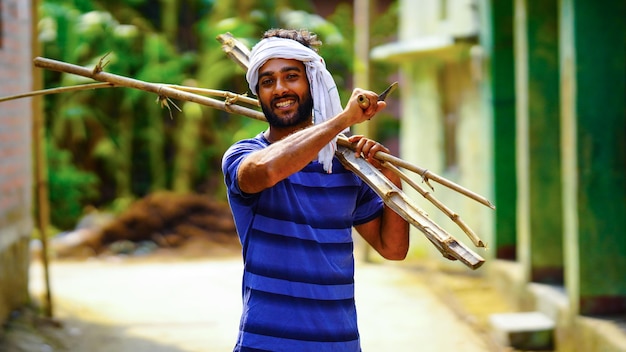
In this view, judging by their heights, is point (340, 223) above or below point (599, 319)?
above

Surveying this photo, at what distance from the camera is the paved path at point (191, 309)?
6.85 metres

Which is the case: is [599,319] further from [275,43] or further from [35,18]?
[35,18]

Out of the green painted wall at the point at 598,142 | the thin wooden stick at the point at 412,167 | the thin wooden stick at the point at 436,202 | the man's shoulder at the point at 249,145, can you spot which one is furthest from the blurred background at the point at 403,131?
the thin wooden stick at the point at 436,202

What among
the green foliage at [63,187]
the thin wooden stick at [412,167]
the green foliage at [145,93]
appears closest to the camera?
the thin wooden stick at [412,167]

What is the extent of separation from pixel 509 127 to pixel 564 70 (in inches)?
117

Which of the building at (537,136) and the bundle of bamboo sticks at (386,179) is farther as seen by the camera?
the building at (537,136)

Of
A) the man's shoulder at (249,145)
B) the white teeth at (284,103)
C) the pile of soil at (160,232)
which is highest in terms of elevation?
→ the white teeth at (284,103)

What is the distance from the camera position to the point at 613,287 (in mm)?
5953

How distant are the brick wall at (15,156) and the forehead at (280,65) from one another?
4160 millimetres

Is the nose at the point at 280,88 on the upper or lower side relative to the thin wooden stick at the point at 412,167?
upper

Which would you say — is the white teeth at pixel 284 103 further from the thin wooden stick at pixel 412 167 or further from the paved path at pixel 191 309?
the paved path at pixel 191 309

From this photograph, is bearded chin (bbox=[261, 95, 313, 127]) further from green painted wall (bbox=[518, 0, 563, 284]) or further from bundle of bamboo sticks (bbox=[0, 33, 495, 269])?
green painted wall (bbox=[518, 0, 563, 284])

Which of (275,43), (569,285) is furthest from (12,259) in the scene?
(275,43)

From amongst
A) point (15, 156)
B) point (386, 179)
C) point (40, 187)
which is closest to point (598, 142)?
point (386, 179)
